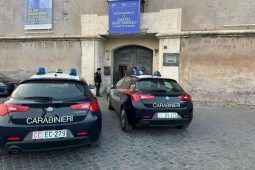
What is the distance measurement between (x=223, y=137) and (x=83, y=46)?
9.03 m

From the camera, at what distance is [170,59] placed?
10797 millimetres

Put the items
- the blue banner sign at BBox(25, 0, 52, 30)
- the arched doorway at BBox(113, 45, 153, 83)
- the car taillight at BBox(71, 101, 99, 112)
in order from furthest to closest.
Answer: the arched doorway at BBox(113, 45, 153, 83), the blue banner sign at BBox(25, 0, 52, 30), the car taillight at BBox(71, 101, 99, 112)

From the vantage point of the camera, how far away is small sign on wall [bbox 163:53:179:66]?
10680 millimetres

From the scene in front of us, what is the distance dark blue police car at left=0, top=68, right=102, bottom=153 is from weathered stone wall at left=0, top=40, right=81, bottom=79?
342 inches

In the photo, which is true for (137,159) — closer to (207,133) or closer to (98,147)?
(98,147)

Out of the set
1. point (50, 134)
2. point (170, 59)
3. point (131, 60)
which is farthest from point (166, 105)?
point (131, 60)

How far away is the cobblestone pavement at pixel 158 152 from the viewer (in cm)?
359

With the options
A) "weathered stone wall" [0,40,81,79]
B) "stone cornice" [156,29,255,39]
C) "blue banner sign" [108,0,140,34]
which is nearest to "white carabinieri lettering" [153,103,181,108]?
"stone cornice" [156,29,255,39]

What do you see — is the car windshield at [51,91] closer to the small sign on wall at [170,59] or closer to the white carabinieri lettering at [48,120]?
the white carabinieri lettering at [48,120]

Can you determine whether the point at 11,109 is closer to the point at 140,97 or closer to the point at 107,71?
the point at 140,97

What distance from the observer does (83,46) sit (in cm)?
1202

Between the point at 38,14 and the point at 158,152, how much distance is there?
11.4 meters

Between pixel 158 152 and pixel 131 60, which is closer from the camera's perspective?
pixel 158 152

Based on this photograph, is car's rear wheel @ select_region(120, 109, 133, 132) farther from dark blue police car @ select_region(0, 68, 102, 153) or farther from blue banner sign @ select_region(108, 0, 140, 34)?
blue banner sign @ select_region(108, 0, 140, 34)
